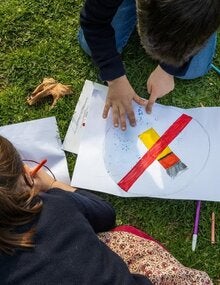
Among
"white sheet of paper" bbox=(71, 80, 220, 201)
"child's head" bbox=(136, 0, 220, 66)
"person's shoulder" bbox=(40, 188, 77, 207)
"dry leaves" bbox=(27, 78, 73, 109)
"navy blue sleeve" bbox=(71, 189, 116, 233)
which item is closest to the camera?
"child's head" bbox=(136, 0, 220, 66)

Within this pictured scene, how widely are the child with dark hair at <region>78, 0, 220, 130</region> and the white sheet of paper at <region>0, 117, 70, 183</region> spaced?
188 mm

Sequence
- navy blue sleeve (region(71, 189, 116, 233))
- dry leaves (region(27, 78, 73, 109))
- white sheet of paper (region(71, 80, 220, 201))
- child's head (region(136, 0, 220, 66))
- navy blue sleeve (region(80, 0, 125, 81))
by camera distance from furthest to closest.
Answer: dry leaves (region(27, 78, 73, 109)), white sheet of paper (region(71, 80, 220, 201)), navy blue sleeve (region(80, 0, 125, 81)), navy blue sleeve (region(71, 189, 116, 233)), child's head (region(136, 0, 220, 66))

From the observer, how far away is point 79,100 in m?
1.67

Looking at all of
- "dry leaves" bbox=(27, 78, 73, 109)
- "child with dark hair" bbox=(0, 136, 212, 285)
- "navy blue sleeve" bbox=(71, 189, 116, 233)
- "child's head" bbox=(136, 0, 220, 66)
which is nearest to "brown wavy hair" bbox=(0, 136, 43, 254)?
"child with dark hair" bbox=(0, 136, 212, 285)

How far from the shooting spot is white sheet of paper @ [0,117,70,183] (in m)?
1.58

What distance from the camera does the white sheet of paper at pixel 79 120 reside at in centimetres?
161

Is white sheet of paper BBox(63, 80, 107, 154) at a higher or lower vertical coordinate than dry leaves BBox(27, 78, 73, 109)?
lower

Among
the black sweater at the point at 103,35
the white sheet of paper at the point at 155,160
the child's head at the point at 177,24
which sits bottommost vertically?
the white sheet of paper at the point at 155,160

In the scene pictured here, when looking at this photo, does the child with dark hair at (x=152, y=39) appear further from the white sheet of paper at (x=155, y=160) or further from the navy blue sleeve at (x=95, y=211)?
the navy blue sleeve at (x=95, y=211)

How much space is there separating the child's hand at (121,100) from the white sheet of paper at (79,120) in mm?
86

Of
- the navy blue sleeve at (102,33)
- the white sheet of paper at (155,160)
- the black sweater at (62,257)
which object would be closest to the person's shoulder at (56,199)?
the black sweater at (62,257)

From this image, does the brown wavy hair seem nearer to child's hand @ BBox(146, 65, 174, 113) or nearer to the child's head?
the child's head

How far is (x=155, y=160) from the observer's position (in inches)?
61.4

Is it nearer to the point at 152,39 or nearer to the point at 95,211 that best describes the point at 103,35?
the point at 152,39
